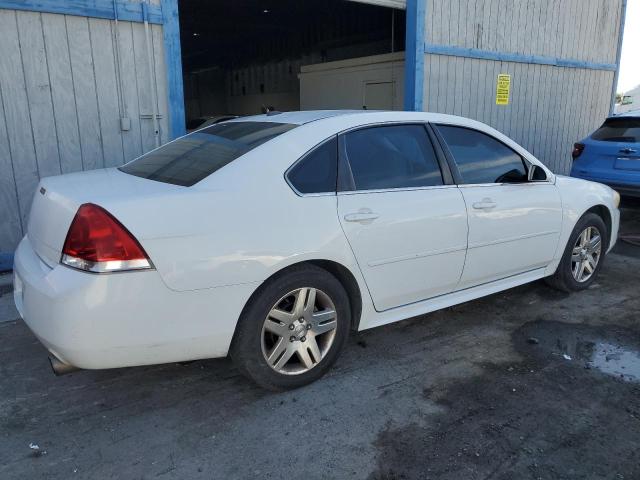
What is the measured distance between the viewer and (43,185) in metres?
3.14

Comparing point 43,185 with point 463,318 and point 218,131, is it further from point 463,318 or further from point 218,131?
point 463,318

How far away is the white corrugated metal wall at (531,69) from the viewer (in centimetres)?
839

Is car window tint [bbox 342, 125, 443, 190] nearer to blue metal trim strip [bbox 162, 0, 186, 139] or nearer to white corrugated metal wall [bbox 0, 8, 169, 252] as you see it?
blue metal trim strip [bbox 162, 0, 186, 139]

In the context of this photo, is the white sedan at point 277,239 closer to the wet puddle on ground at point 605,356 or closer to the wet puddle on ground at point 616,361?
the wet puddle on ground at point 605,356

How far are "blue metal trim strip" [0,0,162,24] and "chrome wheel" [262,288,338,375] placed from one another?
386 centimetres

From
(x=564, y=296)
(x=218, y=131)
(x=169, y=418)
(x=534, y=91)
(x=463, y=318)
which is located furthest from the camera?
(x=534, y=91)

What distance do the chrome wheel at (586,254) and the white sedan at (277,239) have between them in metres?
0.74

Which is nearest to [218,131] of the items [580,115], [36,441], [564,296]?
[36,441]

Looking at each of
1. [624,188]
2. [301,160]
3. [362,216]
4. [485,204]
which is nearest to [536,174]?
[485,204]

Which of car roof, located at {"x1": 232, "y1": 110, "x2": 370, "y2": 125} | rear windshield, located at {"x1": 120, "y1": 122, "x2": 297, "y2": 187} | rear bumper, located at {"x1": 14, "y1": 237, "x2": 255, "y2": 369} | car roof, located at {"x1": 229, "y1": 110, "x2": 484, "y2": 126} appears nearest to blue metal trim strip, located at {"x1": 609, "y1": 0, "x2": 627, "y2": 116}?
car roof, located at {"x1": 229, "y1": 110, "x2": 484, "y2": 126}

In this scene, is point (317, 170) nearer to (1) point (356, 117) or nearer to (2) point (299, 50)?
(1) point (356, 117)

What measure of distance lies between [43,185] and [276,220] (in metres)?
1.42

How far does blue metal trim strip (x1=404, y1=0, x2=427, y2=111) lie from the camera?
7.80 m

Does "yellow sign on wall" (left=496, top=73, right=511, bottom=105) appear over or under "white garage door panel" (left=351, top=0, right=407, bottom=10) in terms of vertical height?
under
